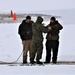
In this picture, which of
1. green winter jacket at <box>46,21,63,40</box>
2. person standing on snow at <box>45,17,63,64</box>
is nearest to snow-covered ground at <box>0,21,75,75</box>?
person standing on snow at <box>45,17,63,64</box>

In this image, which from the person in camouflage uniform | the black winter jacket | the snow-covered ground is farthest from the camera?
the black winter jacket

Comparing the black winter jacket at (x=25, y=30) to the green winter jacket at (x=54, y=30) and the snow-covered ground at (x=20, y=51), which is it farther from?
the snow-covered ground at (x=20, y=51)

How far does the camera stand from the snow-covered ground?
780 centimetres

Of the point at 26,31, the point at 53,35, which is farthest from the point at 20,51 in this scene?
the point at 53,35

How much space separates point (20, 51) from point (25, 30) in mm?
3299

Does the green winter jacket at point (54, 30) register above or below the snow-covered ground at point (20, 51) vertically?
above

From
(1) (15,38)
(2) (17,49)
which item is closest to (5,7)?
(1) (15,38)

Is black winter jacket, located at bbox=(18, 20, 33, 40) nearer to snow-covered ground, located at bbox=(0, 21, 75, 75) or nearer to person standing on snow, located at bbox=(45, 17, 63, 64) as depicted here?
person standing on snow, located at bbox=(45, 17, 63, 64)

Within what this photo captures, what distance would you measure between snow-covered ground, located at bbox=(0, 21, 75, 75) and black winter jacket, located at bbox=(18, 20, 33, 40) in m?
1.30

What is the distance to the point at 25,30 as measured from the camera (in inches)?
385

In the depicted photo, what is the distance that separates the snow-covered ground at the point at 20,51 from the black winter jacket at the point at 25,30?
130 centimetres

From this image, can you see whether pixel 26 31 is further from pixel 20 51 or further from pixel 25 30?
pixel 20 51

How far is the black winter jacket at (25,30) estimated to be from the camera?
9.79m

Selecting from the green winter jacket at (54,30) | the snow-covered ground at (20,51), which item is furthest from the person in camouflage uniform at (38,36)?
the snow-covered ground at (20,51)
